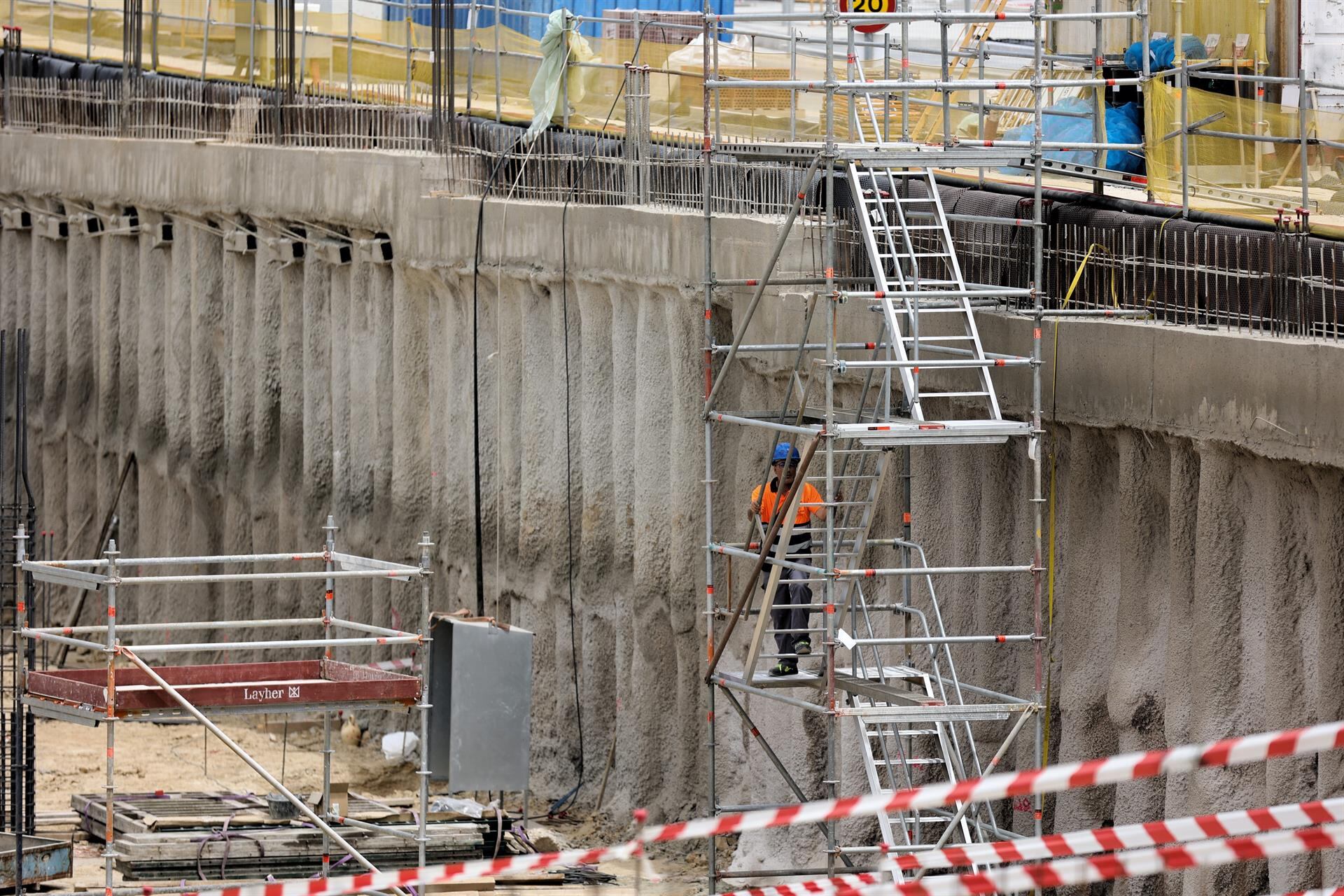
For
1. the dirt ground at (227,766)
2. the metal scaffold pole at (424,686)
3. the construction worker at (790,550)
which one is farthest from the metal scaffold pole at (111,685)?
the dirt ground at (227,766)

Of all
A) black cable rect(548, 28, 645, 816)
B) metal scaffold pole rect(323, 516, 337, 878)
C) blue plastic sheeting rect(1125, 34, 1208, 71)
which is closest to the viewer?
metal scaffold pole rect(323, 516, 337, 878)

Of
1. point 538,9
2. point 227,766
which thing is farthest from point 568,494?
point 538,9

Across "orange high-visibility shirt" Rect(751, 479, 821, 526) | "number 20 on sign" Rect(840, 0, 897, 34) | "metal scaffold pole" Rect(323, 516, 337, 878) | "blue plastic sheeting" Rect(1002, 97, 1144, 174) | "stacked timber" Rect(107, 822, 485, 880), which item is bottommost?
"stacked timber" Rect(107, 822, 485, 880)

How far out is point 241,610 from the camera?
2484 centimetres

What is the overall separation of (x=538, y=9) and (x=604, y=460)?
7661 mm

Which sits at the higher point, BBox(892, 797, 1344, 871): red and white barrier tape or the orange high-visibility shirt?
the orange high-visibility shirt

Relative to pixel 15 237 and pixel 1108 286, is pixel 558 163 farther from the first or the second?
pixel 15 237

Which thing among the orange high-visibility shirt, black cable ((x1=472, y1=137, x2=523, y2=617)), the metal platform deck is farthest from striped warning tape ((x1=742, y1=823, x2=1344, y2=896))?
black cable ((x1=472, y1=137, x2=523, y2=617))

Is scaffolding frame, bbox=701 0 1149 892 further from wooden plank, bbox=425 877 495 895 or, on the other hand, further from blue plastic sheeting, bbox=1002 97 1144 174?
wooden plank, bbox=425 877 495 895

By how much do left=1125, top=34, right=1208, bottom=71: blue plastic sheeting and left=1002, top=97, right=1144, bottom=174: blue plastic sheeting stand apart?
32cm

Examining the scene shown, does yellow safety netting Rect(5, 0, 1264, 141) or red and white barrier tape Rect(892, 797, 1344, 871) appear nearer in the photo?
red and white barrier tape Rect(892, 797, 1344, 871)

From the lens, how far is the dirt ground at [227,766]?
19.1 m

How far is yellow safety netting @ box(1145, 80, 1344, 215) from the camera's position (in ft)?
48.0

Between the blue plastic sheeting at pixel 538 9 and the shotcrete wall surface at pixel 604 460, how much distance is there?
2025 mm
